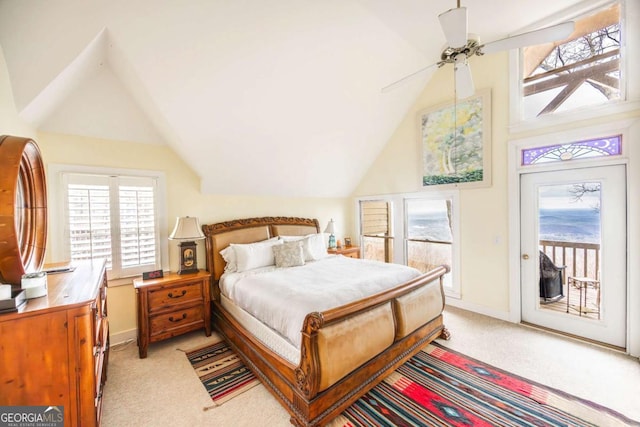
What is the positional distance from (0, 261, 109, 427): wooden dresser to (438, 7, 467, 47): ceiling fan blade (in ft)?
8.99

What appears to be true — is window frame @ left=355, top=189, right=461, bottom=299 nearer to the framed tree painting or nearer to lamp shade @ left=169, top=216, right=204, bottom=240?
the framed tree painting

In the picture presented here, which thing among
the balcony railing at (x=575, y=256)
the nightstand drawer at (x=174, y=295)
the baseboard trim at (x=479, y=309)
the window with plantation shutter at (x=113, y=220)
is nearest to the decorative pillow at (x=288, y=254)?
the nightstand drawer at (x=174, y=295)

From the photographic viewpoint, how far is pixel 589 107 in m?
2.85

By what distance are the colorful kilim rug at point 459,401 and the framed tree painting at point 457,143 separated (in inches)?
98.8

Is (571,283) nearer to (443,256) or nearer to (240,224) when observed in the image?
(443,256)

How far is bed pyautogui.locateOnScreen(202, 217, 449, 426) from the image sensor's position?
1.77m

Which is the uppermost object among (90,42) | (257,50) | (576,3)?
(576,3)

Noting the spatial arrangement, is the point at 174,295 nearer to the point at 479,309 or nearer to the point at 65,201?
the point at 65,201

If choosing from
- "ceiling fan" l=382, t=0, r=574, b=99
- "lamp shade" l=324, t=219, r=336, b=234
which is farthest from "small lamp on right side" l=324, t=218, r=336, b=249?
"ceiling fan" l=382, t=0, r=574, b=99

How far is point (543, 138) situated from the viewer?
315 centimetres

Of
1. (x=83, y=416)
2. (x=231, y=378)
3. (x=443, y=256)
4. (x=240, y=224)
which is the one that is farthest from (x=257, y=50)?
(x=443, y=256)

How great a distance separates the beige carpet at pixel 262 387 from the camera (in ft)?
6.46

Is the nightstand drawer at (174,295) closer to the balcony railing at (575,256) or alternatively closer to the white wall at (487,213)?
the white wall at (487,213)

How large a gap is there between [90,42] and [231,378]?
318 cm
